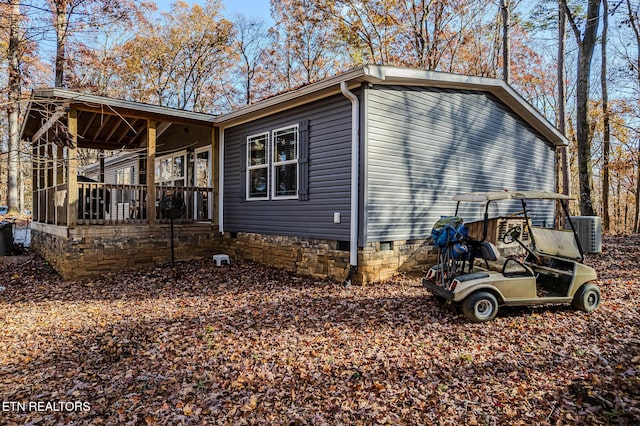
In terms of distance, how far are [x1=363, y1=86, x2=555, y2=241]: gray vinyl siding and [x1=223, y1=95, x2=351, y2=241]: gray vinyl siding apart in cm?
47

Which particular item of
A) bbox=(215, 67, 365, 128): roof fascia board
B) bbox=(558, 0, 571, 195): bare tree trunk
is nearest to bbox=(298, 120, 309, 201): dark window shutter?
bbox=(215, 67, 365, 128): roof fascia board

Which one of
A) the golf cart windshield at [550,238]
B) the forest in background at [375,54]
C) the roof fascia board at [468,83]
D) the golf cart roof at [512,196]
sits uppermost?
the forest in background at [375,54]

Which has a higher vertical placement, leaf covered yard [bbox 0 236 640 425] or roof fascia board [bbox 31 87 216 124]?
roof fascia board [bbox 31 87 216 124]

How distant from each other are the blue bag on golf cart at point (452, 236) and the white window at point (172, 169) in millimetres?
8624

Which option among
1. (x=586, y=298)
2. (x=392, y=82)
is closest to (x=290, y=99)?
(x=392, y=82)

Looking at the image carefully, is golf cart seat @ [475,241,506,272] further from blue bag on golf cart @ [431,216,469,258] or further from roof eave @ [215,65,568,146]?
roof eave @ [215,65,568,146]

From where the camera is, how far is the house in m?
6.74

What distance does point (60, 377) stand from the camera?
387cm

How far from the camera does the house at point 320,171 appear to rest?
6.74m

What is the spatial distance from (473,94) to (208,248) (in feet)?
23.5

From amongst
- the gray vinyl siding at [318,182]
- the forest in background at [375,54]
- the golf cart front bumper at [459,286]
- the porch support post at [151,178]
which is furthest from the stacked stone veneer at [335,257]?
the forest in background at [375,54]

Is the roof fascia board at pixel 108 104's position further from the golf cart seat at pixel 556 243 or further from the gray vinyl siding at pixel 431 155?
the golf cart seat at pixel 556 243

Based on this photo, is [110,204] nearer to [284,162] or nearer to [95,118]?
[95,118]

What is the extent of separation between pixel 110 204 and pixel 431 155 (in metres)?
7.21
